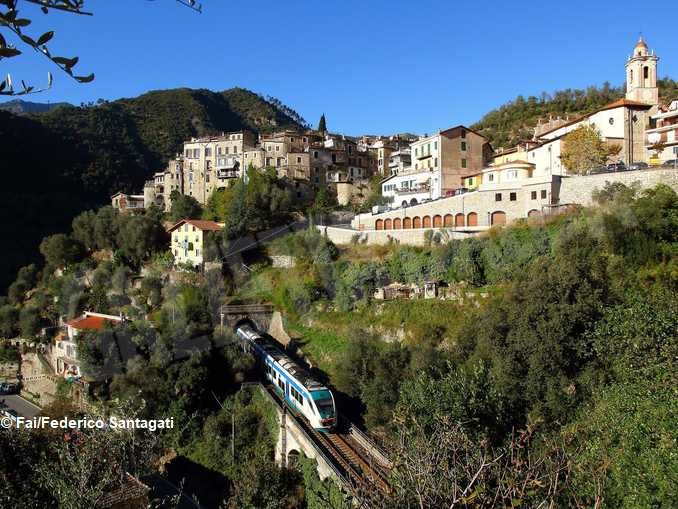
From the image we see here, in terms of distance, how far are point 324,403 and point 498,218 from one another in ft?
52.2

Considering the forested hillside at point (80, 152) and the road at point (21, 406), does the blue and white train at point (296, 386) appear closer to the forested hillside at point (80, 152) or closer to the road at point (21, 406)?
the road at point (21, 406)

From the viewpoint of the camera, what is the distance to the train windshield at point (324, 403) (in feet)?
65.0

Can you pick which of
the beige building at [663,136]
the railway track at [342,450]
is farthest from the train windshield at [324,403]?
the beige building at [663,136]

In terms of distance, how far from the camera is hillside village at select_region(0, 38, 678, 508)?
43.4 feet

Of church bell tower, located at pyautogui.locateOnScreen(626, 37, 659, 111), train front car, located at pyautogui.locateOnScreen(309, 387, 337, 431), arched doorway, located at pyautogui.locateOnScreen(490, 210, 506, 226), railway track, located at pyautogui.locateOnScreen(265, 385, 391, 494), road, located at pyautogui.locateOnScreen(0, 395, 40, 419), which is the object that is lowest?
road, located at pyautogui.locateOnScreen(0, 395, 40, 419)

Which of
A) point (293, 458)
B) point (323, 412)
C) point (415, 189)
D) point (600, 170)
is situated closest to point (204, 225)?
point (415, 189)

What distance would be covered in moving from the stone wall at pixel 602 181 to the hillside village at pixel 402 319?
12 centimetres

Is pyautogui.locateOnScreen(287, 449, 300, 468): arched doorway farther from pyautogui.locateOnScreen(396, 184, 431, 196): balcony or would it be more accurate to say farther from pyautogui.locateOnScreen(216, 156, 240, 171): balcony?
pyautogui.locateOnScreen(216, 156, 240, 171): balcony

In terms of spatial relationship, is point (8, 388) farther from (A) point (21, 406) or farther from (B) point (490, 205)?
(B) point (490, 205)

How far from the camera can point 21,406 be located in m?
31.5

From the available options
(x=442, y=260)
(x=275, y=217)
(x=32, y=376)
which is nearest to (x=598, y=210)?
(x=442, y=260)

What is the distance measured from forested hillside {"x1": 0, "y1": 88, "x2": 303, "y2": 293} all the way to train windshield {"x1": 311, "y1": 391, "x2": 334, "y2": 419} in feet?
154

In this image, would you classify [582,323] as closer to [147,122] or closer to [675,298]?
[675,298]

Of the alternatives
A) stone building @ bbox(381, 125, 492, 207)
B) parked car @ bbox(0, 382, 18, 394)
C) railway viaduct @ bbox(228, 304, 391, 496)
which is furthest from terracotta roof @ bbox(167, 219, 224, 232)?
railway viaduct @ bbox(228, 304, 391, 496)
